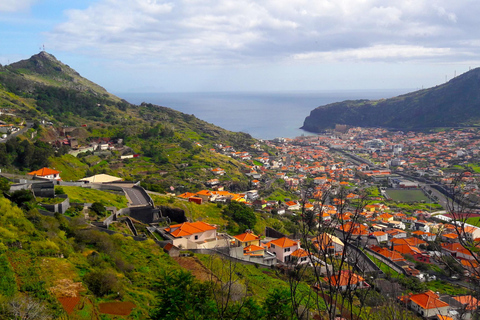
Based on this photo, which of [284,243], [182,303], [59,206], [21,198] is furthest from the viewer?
[284,243]

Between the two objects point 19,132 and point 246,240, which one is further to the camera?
point 19,132

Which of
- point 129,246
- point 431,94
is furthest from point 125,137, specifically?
point 431,94

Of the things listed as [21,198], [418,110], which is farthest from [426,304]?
[418,110]

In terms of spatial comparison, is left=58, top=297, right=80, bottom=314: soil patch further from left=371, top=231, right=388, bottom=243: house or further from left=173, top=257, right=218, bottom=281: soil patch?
left=371, top=231, right=388, bottom=243: house

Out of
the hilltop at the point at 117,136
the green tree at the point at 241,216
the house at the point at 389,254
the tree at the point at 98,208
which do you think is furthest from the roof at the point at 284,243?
the hilltop at the point at 117,136

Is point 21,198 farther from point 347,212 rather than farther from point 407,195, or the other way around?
point 407,195

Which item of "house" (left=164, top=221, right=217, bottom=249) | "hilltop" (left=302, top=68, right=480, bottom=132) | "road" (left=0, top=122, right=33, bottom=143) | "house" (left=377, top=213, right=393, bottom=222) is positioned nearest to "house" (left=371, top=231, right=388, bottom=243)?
"house" (left=377, top=213, right=393, bottom=222)

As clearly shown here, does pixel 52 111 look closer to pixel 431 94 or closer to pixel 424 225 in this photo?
pixel 424 225
